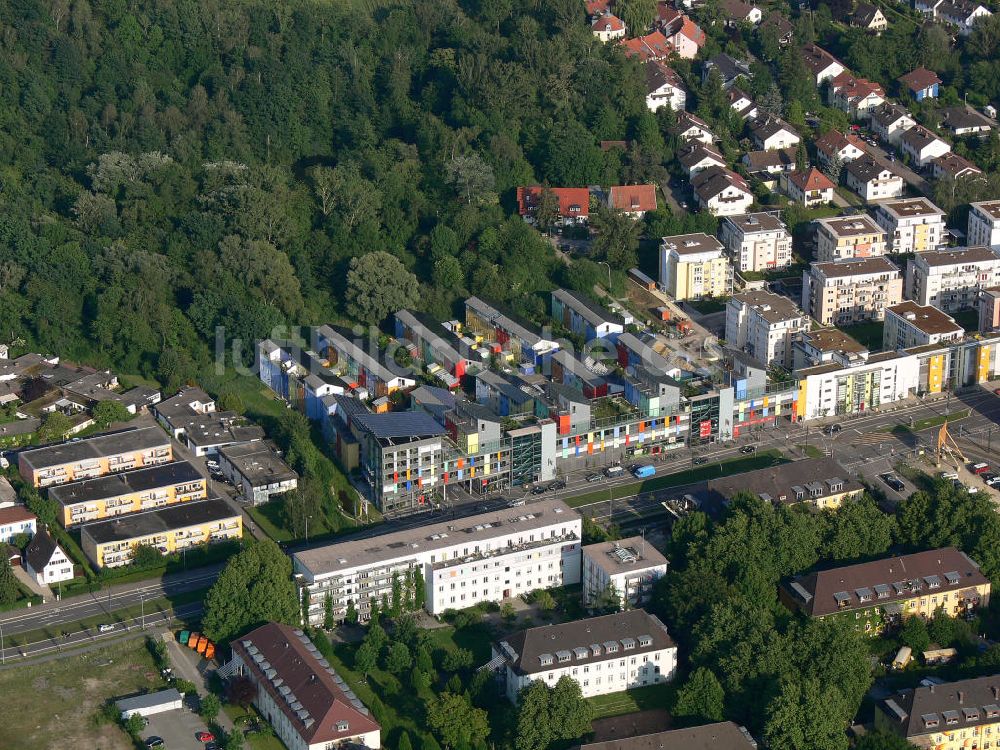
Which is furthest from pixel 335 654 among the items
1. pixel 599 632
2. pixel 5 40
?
pixel 5 40

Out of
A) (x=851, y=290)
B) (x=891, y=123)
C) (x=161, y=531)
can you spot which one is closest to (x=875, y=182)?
(x=891, y=123)

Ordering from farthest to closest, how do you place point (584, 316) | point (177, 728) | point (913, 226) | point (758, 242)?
point (913, 226) → point (758, 242) → point (584, 316) → point (177, 728)

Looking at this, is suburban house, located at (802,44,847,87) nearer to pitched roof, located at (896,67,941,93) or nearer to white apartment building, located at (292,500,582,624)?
pitched roof, located at (896,67,941,93)

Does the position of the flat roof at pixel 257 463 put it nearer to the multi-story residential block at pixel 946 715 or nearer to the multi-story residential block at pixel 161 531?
the multi-story residential block at pixel 161 531

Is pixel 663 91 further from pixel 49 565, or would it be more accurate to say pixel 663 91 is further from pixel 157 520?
pixel 49 565

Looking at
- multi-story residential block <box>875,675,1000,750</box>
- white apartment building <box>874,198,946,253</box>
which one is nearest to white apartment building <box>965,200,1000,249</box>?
white apartment building <box>874,198,946,253</box>

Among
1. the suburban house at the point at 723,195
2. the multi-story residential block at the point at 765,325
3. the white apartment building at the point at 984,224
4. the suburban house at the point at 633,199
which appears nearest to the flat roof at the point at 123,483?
the multi-story residential block at the point at 765,325
